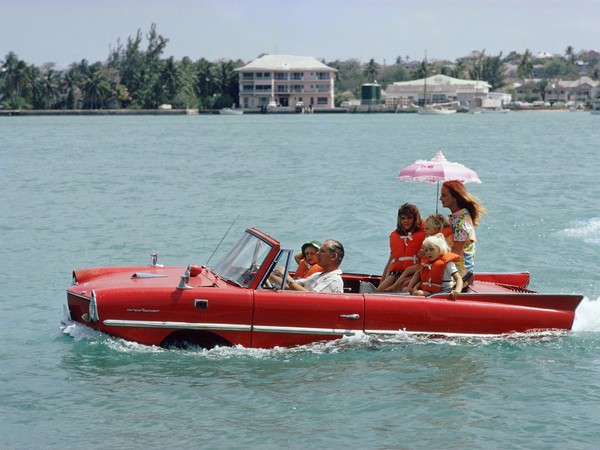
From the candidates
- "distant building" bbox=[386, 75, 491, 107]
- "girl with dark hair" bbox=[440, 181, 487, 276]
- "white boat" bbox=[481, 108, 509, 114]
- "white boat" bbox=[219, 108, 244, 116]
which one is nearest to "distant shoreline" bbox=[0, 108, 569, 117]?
"white boat" bbox=[219, 108, 244, 116]

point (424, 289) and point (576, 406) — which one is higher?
point (424, 289)

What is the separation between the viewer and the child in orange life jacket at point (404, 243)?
38.8 feet

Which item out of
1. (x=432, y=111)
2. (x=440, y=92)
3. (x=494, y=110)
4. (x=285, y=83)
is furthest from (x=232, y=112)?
(x=494, y=110)

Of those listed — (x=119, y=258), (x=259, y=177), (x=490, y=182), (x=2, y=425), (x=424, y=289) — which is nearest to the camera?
(x=2, y=425)

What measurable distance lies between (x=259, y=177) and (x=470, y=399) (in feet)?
104

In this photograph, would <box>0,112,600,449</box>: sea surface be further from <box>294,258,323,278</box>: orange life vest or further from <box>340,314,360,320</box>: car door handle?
<box>294,258,323,278</box>: orange life vest

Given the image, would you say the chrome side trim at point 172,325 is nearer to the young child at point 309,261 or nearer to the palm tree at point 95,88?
the young child at point 309,261

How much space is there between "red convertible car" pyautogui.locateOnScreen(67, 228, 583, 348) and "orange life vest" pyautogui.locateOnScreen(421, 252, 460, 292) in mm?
166

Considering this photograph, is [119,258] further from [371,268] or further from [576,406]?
[576,406]

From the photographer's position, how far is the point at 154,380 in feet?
34.4

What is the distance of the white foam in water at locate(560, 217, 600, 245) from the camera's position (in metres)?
21.6

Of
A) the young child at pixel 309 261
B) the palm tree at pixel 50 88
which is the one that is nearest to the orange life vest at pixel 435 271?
the young child at pixel 309 261

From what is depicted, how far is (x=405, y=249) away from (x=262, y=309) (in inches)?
75.0

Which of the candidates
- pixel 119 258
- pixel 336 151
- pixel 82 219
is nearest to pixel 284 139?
pixel 336 151
